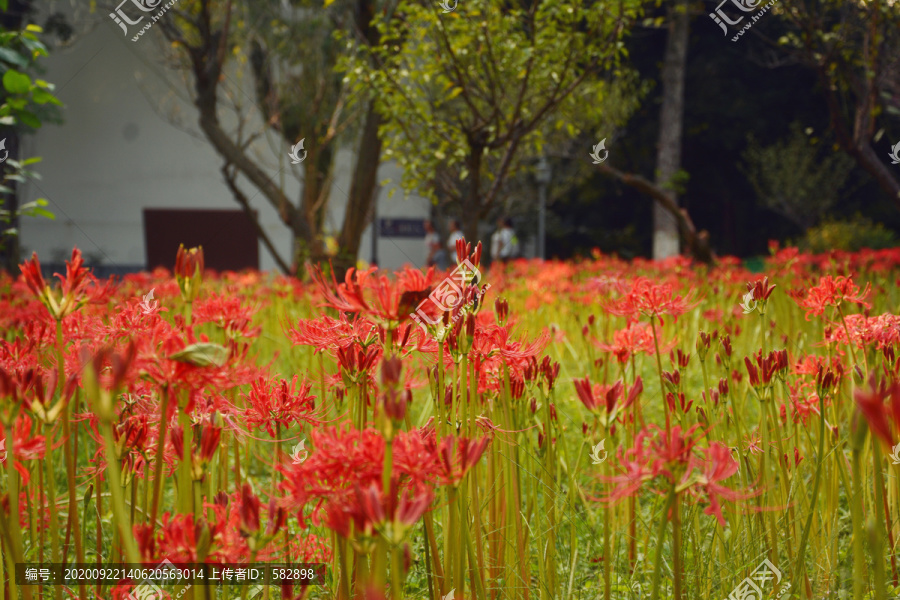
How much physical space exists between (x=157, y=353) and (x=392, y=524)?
333mm

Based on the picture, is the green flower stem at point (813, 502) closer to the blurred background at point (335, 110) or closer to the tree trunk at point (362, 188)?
the blurred background at point (335, 110)

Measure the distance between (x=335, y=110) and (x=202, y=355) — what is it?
23.1ft

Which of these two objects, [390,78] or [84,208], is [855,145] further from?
[84,208]

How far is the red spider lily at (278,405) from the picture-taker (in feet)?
3.41

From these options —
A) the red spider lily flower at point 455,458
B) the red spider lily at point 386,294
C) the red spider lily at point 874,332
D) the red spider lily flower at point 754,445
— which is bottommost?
the red spider lily flower at point 754,445

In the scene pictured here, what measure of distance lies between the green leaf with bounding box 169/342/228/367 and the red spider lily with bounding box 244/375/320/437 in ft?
1.14

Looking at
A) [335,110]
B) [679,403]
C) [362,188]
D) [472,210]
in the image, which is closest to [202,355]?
[679,403]

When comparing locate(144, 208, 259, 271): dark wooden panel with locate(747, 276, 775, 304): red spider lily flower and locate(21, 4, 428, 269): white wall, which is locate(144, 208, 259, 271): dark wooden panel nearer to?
locate(21, 4, 428, 269): white wall

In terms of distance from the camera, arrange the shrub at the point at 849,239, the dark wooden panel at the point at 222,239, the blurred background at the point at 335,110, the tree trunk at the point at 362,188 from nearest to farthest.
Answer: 1. the blurred background at the point at 335,110
2. the tree trunk at the point at 362,188
3. the dark wooden panel at the point at 222,239
4. the shrub at the point at 849,239

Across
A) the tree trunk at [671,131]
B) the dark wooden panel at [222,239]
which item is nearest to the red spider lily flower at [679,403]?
the dark wooden panel at [222,239]

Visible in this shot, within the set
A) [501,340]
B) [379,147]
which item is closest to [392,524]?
[501,340]

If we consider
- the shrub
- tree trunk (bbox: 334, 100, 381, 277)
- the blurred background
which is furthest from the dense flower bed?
the shrub

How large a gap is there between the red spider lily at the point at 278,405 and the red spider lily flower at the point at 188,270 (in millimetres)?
203

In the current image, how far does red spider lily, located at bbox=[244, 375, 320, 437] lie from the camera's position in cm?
104
